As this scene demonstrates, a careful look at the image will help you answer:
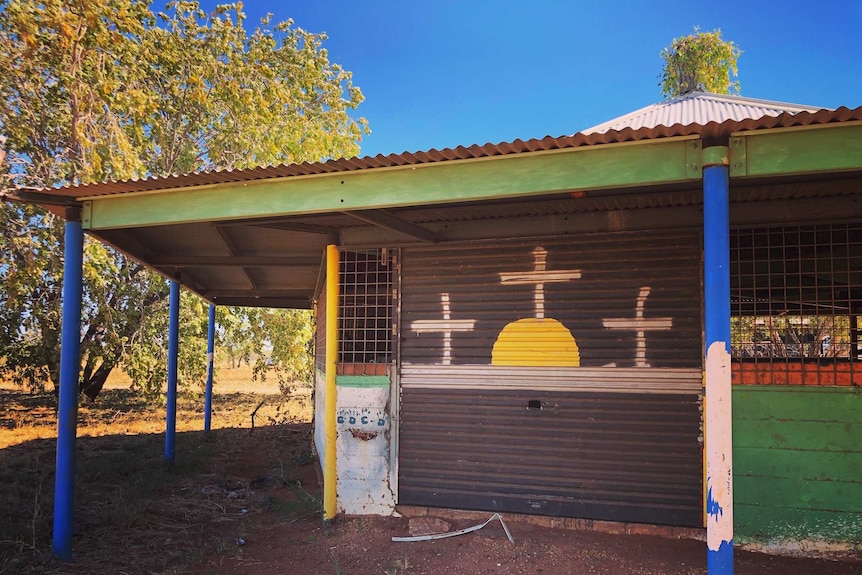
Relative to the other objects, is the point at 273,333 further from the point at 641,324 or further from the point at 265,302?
the point at 641,324

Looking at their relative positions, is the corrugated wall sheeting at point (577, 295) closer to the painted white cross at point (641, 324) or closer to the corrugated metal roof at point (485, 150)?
the painted white cross at point (641, 324)

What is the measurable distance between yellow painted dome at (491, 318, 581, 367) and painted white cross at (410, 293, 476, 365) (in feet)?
1.30

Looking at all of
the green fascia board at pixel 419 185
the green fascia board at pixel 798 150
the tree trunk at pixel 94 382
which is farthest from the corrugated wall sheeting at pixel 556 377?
the tree trunk at pixel 94 382

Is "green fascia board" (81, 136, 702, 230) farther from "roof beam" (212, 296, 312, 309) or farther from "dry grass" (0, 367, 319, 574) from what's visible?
"roof beam" (212, 296, 312, 309)

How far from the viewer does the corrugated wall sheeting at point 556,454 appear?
5574 mm

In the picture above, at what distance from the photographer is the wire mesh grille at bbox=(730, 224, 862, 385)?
5.30 m

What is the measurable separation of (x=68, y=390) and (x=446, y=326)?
3.68 meters

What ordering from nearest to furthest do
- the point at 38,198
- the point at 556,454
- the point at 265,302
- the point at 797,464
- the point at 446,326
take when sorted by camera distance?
the point at 797,464, the point at 38,198, the point at 556,454, the point at 446,326, the point at 265,302

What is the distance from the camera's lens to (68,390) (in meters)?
5.74

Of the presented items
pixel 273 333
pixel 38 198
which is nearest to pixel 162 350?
pixel 273 333

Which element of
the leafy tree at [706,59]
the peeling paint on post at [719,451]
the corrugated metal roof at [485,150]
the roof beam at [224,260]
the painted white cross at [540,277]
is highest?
the leafy tree at [706,59]

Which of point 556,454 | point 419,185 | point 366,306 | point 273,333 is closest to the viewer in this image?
point 419,185

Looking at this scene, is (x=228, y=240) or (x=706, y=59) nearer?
(x=228, y=240)

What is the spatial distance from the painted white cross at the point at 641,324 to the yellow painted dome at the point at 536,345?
1.71 ft
